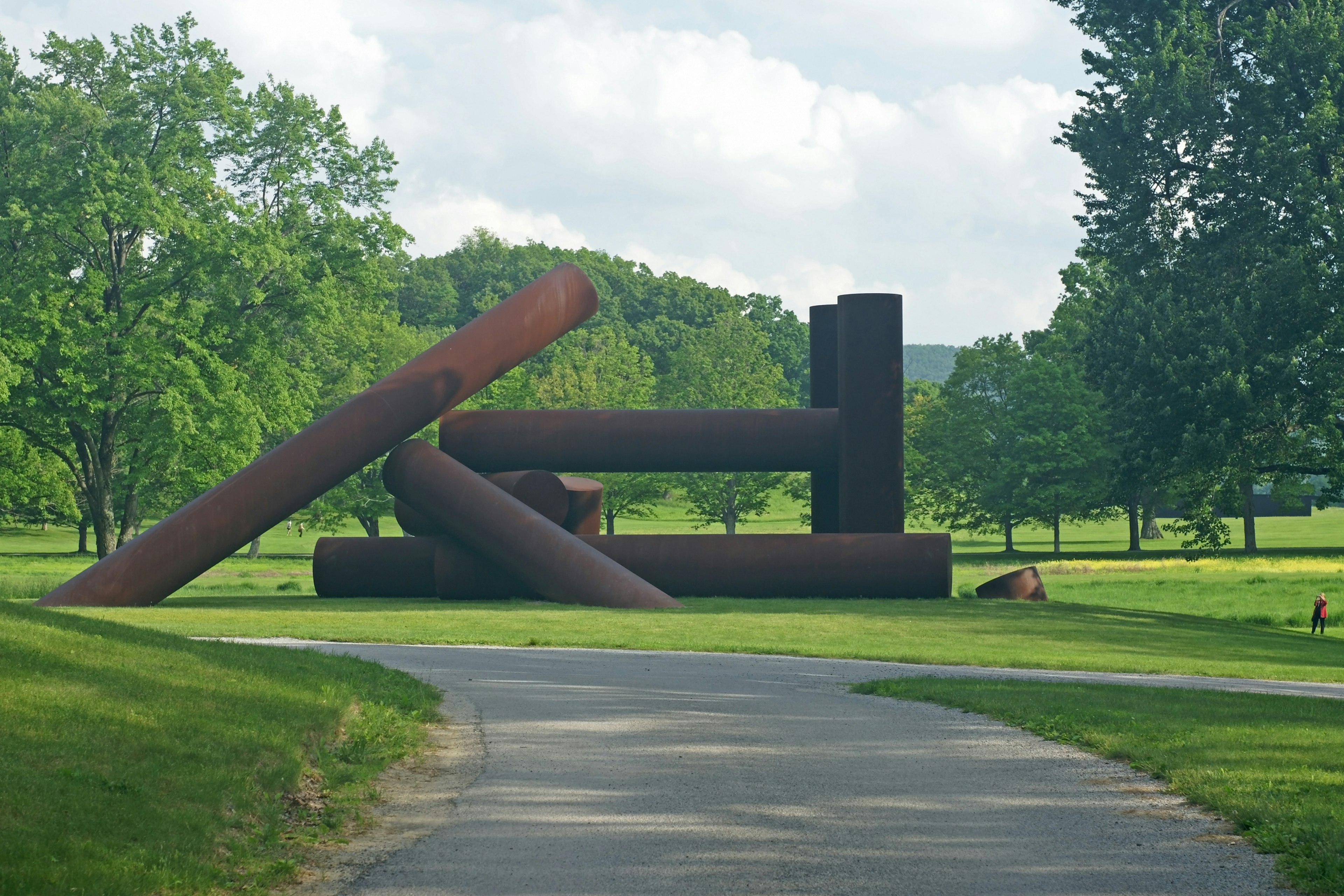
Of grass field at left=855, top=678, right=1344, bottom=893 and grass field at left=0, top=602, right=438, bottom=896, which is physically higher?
grass field at left=0, top=602, right=438, bottom=896

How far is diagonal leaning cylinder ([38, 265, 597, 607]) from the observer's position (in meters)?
23.0

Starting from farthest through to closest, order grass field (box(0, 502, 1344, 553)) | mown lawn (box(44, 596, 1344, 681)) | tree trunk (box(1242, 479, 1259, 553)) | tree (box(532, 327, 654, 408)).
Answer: grass field (box(0, 502, 1344, 553)) < tree (box(532, 327, 654, 408)) < tree trunk (box(1242, 479, 1259, 553)) < mown lawn (box(44, 596, 1344, 681))

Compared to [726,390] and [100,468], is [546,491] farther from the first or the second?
[726,390]

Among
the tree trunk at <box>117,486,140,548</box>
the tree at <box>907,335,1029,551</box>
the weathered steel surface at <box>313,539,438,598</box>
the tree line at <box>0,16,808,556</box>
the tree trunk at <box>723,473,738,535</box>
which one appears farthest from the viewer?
the tree trunk at <box>723,473,738,535</box>

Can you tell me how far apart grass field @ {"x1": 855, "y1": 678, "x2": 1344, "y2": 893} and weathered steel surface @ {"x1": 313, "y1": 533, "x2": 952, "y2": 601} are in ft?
38.0

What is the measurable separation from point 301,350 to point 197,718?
151 feet

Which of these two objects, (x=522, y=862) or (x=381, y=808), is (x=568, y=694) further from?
(x=522, y=862)

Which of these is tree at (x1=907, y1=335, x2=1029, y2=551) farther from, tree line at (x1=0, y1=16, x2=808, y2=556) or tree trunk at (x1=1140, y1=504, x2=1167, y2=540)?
tree line at (x1=0, y1=16, x2=808, y2=556)

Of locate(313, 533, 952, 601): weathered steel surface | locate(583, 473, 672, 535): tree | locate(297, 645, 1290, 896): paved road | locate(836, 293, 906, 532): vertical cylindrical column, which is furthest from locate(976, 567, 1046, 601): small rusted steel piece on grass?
locate(583, 473, 672, 535): tree

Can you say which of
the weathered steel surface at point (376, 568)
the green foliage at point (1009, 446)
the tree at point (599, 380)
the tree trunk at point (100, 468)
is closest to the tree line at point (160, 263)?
the tree trunk at point (100, 468)

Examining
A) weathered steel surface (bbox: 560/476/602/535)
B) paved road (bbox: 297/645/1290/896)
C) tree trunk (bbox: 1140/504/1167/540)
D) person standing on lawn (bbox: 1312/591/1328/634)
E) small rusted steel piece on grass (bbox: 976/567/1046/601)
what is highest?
weathered steel surface (bbox: 560/476/602/535)

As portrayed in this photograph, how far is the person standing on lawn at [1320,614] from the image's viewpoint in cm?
2417

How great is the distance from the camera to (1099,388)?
1186 inches

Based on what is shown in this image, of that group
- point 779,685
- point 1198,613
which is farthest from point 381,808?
point 1198,613
